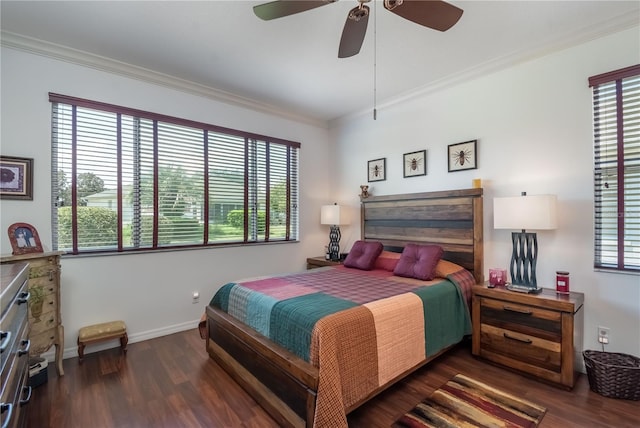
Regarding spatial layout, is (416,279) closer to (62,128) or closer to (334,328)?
(334,328)

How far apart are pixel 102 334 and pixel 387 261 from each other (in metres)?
2.95

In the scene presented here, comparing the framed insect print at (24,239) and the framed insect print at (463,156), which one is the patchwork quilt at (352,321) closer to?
the framed insect print at (463,156)

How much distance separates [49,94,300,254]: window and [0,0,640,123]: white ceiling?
58 cm

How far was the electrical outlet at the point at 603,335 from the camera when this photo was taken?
238cm

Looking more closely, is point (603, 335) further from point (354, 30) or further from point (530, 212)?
point (354, 30)

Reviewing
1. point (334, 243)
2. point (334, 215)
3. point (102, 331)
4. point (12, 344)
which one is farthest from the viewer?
point (334, 243)

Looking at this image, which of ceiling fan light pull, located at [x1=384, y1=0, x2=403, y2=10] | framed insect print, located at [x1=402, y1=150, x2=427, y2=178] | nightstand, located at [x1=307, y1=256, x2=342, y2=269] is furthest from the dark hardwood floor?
ceiling fan light pull, located at [x1=384, y1=0, x2=403, y2=10]

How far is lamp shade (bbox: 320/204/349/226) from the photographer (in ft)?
13.9

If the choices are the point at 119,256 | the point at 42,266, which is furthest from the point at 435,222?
the point at 42,266

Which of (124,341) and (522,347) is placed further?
(124,341)

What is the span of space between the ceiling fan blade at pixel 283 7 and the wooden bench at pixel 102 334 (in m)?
2.96

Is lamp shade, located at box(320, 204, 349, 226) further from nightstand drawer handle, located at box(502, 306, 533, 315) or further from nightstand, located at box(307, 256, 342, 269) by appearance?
nightstand drawer handle, located at box(502, 306, 533, 315)

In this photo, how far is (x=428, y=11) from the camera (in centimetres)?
170

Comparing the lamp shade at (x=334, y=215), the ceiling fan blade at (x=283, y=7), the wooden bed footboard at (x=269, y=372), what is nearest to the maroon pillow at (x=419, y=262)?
the wooden bed footboard at (x=269, y=372)
